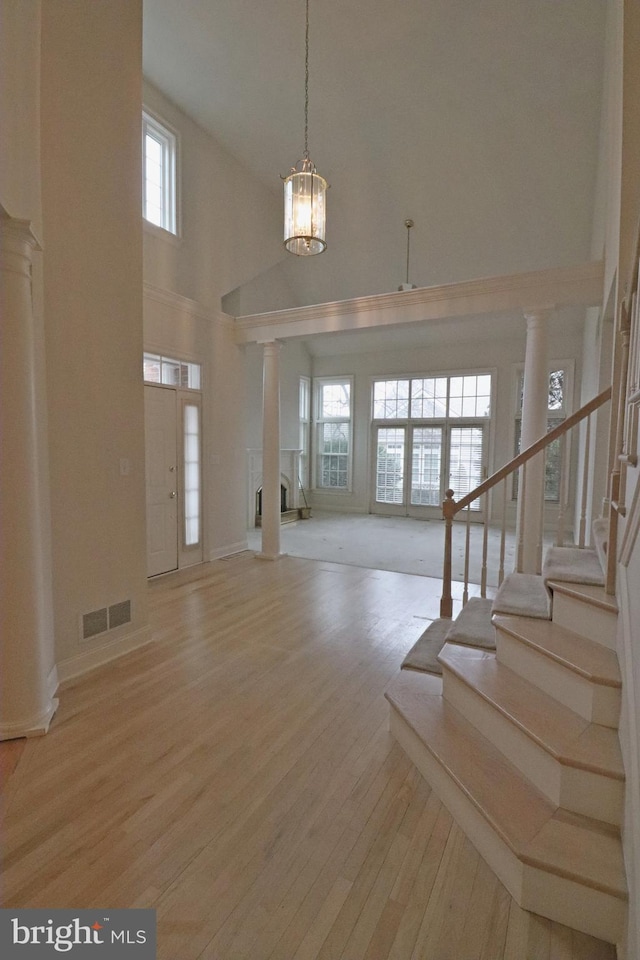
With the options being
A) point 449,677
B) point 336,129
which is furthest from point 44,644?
point 336,129

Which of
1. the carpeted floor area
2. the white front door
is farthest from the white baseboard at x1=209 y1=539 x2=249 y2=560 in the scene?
the white front door

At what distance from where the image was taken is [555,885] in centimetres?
139

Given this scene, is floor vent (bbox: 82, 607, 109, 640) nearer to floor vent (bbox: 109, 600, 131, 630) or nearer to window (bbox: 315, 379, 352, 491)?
floor vent (bbox: 109, 600, 131, 630)

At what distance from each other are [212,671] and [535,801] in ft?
6.55

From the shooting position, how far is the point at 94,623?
3.03 meters

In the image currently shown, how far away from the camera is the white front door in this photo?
189 inches

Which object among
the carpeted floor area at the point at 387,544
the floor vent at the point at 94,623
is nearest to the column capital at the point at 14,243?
the floor vent at the point at 94,623

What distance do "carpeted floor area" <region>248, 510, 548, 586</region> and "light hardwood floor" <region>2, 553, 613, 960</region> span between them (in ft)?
8.49

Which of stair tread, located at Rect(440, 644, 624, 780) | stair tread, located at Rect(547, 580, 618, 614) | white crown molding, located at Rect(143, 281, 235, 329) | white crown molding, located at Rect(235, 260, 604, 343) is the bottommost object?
stair tread, located at Rect(440, 644, 624, 780)

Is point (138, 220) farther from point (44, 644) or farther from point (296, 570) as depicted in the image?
point (296, 570)

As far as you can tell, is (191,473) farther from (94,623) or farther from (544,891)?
(544,891)

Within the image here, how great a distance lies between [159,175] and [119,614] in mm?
4740

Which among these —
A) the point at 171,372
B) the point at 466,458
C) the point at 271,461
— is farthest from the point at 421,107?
the point at 466,458

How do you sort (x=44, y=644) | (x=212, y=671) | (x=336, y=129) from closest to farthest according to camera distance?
1. (x=44, y=644)
2. (x=212, y=671)
3. (x=336, y=129)
